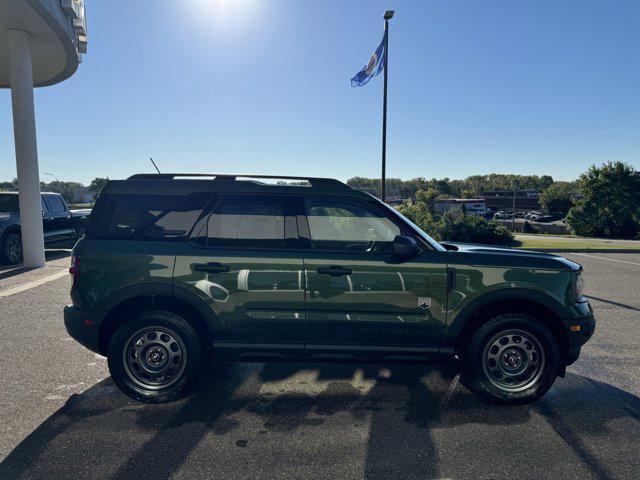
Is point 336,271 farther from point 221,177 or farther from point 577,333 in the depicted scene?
point 577,333

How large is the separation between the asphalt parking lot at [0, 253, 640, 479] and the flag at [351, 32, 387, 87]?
13048mm

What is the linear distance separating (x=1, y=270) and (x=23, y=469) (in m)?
9.67

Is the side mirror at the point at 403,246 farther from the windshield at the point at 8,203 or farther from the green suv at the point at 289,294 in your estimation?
the windshield at the point at 8,203

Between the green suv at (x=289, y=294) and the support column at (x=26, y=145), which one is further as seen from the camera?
the support column at (x=26, y=145)

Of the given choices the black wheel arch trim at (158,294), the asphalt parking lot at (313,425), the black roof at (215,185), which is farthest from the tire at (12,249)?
the black wheel arch trim at (158,294)

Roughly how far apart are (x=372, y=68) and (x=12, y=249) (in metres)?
13.1

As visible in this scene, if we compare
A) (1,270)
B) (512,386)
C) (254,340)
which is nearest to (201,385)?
(254,340)

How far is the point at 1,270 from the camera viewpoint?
10.2 metres

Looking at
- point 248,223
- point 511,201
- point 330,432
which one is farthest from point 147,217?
point 511,201

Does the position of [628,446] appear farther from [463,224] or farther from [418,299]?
[463,224]

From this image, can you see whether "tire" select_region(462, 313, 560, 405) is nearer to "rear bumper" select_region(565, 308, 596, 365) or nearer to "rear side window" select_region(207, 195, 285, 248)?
"rear bumper" select_region(565, 308, 596, 365)

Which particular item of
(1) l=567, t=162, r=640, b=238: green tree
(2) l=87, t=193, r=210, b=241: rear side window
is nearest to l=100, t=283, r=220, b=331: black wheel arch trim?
(2) l=87, t=193, r=210, b=241: rear side window

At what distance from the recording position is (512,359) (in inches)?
143

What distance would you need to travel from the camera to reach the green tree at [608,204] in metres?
35.8
